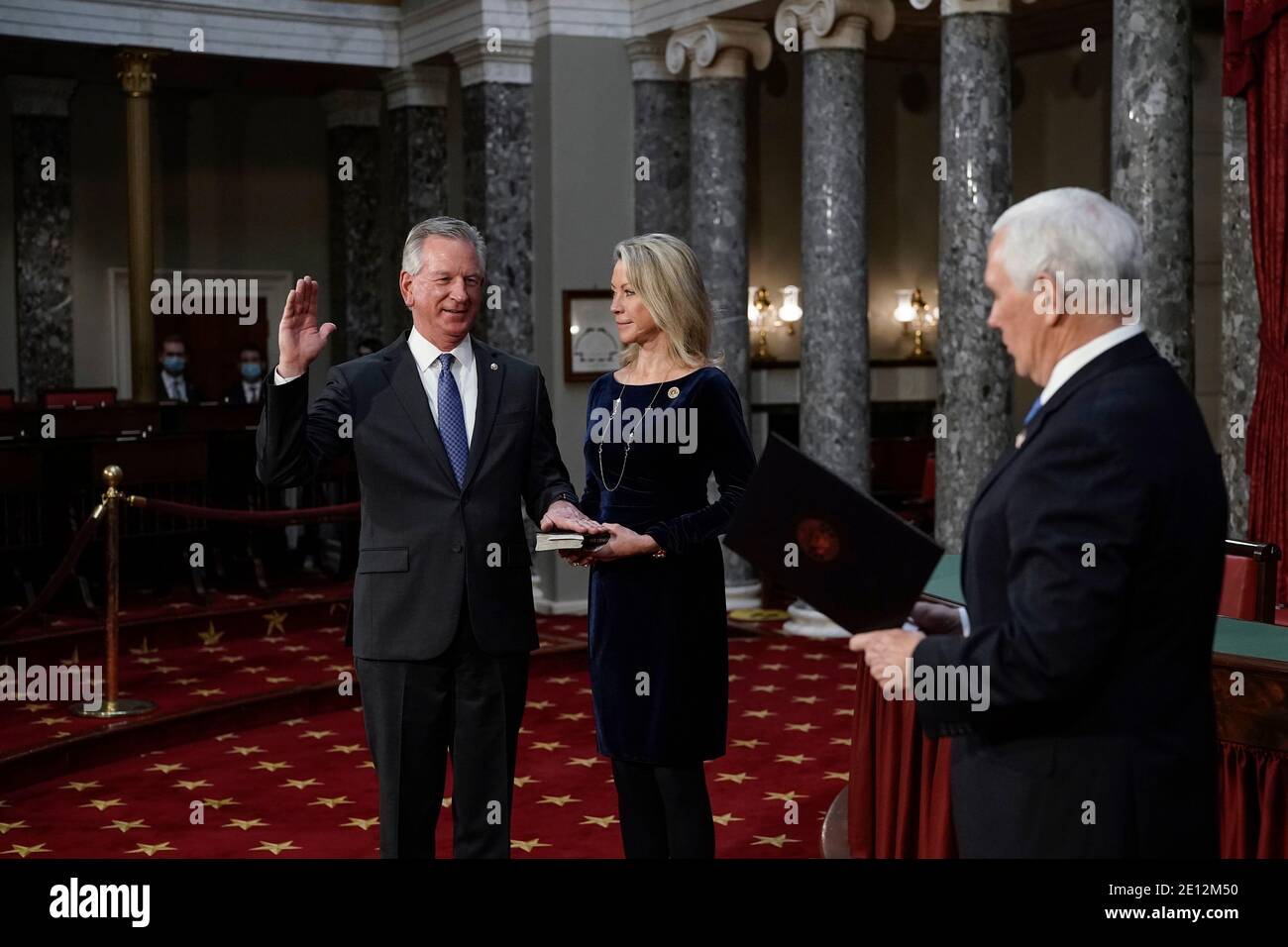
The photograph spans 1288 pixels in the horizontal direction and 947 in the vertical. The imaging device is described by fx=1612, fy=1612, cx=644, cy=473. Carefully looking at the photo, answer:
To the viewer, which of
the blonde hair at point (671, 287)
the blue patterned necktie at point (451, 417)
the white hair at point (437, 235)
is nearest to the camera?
the white hair at point (437, 235)

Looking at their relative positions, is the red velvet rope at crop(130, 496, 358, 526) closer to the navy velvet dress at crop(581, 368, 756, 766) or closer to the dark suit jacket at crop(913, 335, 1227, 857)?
the navy velvet dress at crop(581, 368, 756, 766)

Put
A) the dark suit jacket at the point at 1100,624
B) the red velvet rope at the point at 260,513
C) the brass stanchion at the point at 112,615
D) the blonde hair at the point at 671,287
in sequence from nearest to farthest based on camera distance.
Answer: the dark suit jacket at the point at 1100,624 → the blonde hair at the point at 671,287 → the brass stanchion at the point at 112,615 → the red velvet rope at the point at 260,513

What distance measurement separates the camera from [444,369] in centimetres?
361

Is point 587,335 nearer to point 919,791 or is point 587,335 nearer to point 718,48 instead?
point 718,48

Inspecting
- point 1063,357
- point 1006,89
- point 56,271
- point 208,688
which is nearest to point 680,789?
point 1063,357

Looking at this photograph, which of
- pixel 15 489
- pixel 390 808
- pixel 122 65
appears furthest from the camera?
pixel 122 65

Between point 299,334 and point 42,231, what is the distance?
465 inches

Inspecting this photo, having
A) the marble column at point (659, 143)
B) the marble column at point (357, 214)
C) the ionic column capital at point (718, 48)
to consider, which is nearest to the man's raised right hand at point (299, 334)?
the ionic column capital at point (718, 48)

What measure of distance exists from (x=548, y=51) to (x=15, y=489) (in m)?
4.24

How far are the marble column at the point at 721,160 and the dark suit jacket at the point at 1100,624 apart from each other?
25.5ft

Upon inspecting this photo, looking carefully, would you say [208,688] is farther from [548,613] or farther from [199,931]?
[199,931]

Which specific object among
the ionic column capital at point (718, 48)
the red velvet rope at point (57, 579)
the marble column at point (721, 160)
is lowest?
the red velvet rope at point (57, 579)

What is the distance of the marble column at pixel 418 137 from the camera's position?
39.5ft

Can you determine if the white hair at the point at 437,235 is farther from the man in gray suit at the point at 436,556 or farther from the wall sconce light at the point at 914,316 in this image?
the wall sconce light at the point at 914,316
